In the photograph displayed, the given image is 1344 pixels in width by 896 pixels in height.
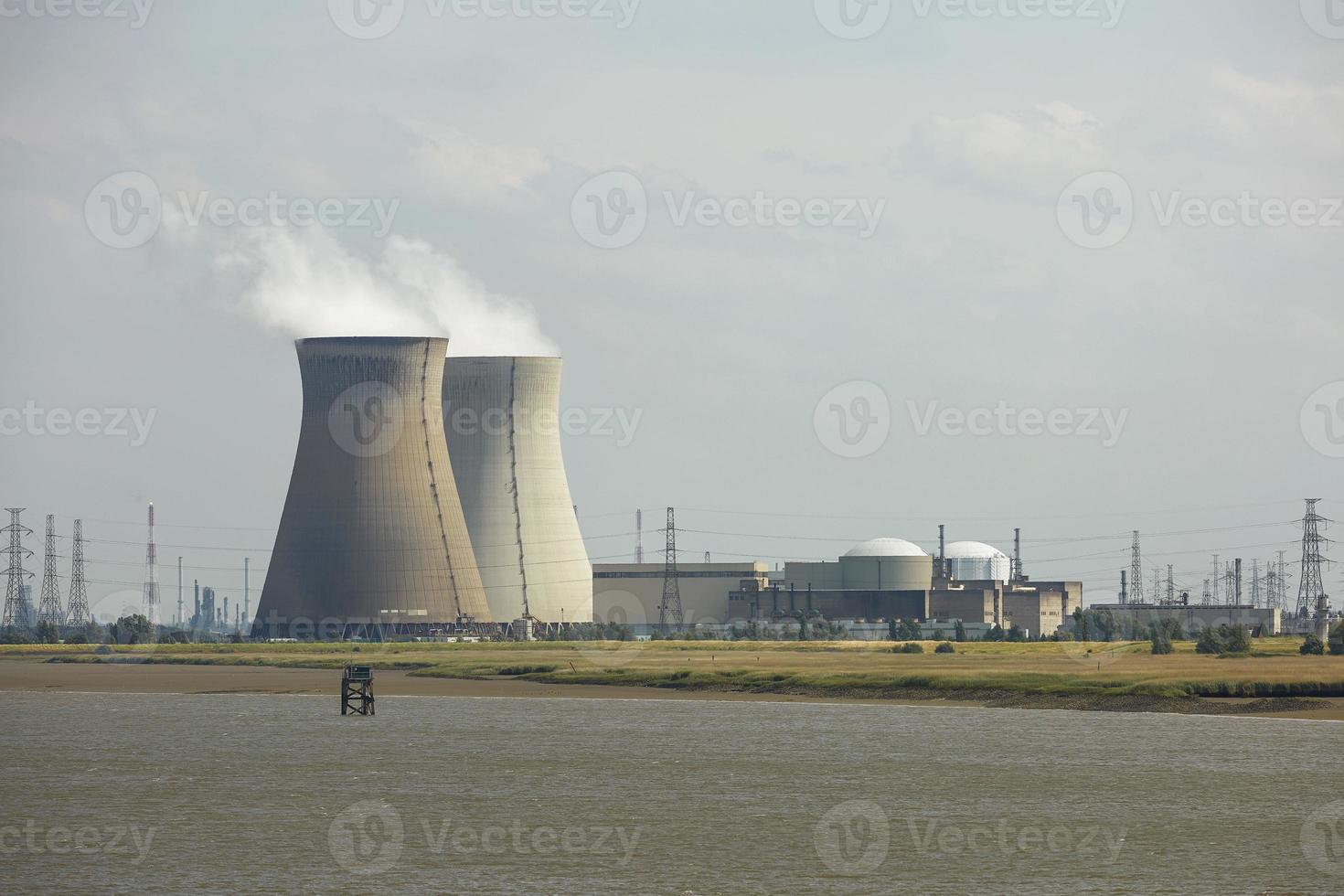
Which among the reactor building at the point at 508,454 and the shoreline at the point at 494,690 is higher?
the reactor building at the point at 508,454

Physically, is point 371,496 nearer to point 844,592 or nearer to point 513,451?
point 513,451

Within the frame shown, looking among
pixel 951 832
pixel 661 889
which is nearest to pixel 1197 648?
pixel 951 832

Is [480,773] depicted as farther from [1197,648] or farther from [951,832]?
[1197,648]

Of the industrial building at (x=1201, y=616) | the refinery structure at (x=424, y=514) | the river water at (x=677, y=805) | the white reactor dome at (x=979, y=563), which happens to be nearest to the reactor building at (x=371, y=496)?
the refinery structure at (x=424, y=514)

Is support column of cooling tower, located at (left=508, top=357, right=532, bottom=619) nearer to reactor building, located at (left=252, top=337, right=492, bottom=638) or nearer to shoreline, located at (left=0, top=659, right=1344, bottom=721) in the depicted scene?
reactor building, located at (left=252, top=337, right=492, bottom=638)

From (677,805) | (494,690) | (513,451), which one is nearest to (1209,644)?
(494,690)

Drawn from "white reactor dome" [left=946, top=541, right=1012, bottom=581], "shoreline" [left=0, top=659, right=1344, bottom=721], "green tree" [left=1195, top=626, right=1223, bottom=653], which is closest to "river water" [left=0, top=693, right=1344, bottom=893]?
"shoreline" [left=0, top=659, right=1344, bottom=721]

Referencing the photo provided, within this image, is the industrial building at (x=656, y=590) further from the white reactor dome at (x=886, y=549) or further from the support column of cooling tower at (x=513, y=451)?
the support column of cooling tower at (x=513, y=451)
